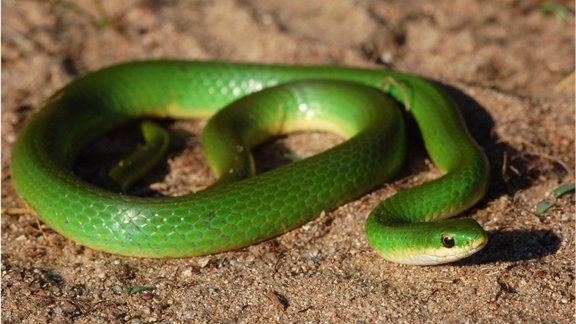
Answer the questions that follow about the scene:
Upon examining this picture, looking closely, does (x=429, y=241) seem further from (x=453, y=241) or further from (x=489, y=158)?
(x=489, y=158)

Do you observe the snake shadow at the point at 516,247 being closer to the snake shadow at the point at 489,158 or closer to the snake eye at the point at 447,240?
the snake shadow at the point at 489,158

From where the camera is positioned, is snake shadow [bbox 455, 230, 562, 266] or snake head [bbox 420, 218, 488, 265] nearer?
snake head [bbox 420, 218, 488, 265]

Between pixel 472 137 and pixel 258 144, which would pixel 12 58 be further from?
pixel 472 137

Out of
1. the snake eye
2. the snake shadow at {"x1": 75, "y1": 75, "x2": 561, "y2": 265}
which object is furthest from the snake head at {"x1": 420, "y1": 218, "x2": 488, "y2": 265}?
the snake shadow at {"x1": 75, "y1": 75, "x2": 561, "y2": 265}

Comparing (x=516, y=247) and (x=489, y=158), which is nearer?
(x=516, y=247)

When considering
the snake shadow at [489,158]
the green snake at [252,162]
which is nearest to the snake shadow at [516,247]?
the snake shadow at [489,158]

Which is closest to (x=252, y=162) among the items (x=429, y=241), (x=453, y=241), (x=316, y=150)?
(x=316, y=150)

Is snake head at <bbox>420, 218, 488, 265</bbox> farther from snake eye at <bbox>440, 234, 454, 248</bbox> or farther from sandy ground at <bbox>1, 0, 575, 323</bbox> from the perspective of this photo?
sandy ground at <bbox>1, 0, 575, 323</bbox>
